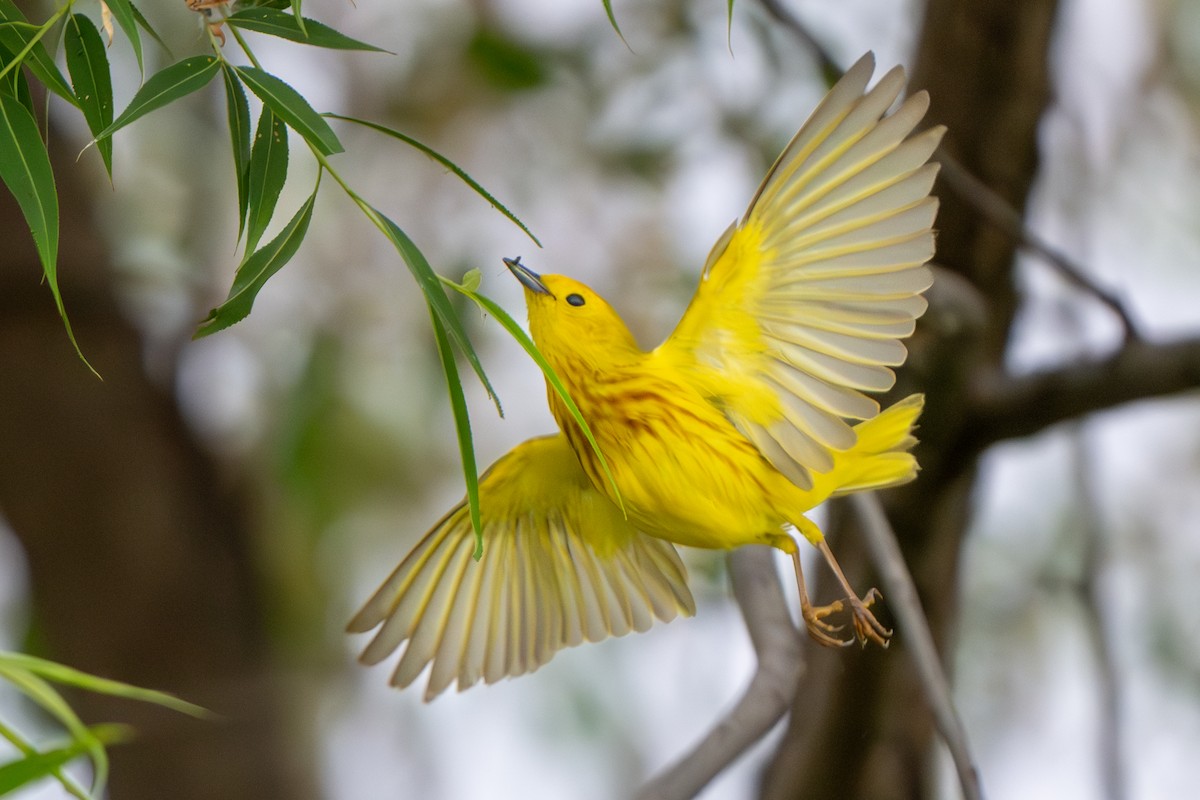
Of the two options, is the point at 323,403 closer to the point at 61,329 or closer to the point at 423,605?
the point at 61,329

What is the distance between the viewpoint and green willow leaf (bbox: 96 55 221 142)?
2.47 ft

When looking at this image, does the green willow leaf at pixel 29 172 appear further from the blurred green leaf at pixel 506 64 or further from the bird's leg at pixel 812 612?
the blurred green leaf at pixel 506 64

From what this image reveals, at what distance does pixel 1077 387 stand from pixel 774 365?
2.64 feet

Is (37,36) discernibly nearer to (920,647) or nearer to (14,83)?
(14,83)

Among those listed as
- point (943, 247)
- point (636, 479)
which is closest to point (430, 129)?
point (943, 247)

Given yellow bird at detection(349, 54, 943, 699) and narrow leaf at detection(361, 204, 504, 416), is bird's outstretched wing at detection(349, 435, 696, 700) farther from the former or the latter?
narrow leaf at detection(361, 204, 504, 416)

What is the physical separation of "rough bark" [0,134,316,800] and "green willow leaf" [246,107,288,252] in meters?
1.80

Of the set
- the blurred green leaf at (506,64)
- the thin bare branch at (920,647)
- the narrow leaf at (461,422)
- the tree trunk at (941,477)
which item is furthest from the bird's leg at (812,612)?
the blurred green leaf at (506,64)

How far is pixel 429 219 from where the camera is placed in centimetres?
325

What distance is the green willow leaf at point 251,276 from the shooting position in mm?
786

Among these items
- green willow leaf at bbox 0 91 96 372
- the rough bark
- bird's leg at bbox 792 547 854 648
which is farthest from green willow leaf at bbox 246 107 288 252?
the rough bark

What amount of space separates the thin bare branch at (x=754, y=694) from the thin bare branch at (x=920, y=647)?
0.36 feet

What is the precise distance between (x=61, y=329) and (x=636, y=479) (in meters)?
1.76

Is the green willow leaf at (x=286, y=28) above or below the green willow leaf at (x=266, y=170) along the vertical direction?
above
